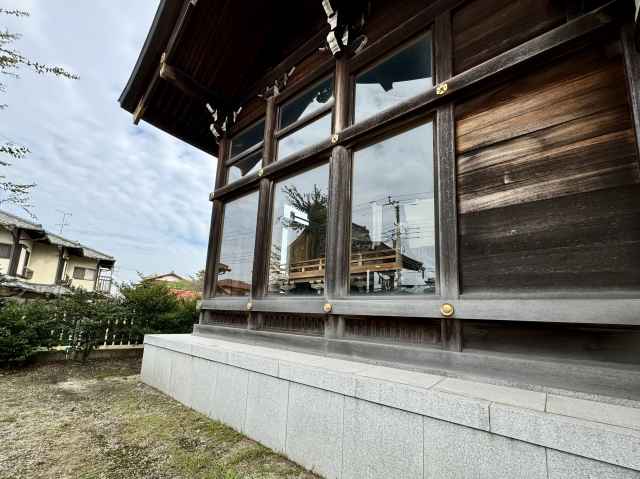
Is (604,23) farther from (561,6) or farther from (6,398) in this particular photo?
(6,398)

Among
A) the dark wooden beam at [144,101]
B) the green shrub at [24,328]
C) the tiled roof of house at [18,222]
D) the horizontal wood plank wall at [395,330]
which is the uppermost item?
the tiled roof of house at [18,222]

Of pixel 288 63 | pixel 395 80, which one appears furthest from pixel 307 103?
pixel 395 80

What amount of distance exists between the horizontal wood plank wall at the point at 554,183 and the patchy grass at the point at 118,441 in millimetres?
1828

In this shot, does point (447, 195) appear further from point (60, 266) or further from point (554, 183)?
point (60, 266)

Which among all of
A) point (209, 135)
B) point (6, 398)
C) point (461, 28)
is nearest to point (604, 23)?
point (461, 28)

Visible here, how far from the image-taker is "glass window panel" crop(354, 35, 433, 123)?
2465 millimetres

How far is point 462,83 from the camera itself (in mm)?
2076

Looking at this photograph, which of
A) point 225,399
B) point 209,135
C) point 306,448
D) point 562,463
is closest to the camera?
point 562,463

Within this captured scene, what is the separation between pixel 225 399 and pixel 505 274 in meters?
2.47

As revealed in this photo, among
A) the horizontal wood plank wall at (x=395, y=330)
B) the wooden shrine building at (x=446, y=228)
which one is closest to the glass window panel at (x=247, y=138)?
the wooden shrine building at (x=446, y=228)

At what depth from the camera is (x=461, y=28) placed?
2.26m

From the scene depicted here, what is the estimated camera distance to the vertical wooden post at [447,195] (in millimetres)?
1902

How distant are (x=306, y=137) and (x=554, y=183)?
234 cm

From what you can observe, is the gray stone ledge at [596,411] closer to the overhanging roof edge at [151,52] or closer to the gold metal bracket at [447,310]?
the gold metal bracket at [447,310]
